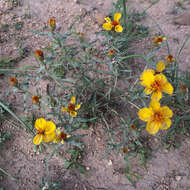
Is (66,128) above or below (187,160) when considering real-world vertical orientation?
above

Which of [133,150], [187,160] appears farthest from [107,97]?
[187,160]

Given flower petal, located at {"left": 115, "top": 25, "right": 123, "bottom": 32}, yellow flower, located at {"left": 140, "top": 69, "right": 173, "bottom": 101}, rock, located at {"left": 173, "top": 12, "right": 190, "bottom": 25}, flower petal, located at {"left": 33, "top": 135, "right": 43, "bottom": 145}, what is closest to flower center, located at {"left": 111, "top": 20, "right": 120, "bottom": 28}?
flower petal, located at {"left": 115, "top": 25, "right": 123, "bottom": 32}

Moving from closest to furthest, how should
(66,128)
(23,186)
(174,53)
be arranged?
(66,128) → (23,186) → (174,53)

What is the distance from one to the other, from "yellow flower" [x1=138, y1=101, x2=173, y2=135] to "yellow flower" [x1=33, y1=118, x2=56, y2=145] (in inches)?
23.3

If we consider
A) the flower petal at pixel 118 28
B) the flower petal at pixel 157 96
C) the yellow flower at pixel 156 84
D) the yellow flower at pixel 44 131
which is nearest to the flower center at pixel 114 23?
the flower petal at pixel 118 28

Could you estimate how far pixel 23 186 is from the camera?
5.18ft

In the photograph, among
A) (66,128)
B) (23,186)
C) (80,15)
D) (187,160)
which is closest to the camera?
(66,128)

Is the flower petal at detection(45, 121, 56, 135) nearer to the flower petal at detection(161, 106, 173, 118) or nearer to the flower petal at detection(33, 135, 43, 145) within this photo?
the flower petal at detection(33, 135, 43, 145)

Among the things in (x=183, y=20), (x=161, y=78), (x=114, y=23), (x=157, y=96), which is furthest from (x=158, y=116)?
(x=183, y=20)

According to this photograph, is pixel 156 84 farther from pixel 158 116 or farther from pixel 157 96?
pixel 158 116

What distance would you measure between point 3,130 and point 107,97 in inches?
40.2

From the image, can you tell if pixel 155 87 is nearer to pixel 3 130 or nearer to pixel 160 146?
pixel 160 146

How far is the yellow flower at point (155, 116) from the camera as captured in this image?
1.25 m

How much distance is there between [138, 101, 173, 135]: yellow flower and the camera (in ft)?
4.11
